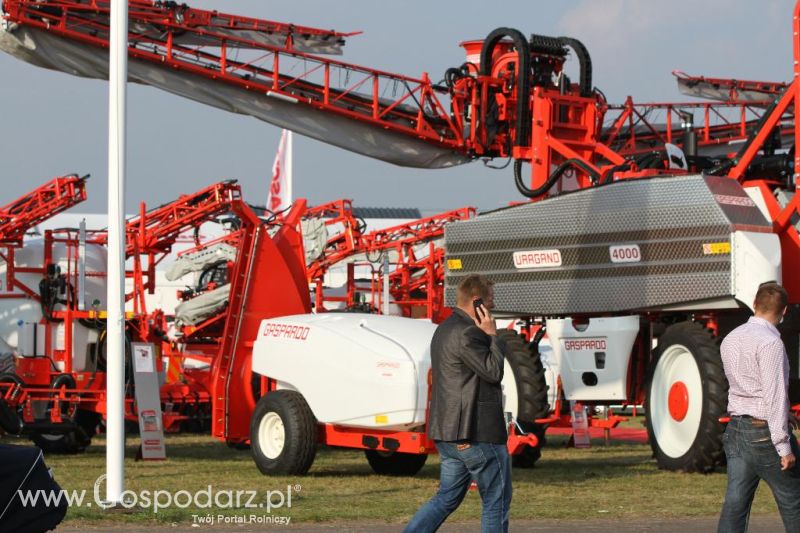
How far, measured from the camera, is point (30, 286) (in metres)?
21.5

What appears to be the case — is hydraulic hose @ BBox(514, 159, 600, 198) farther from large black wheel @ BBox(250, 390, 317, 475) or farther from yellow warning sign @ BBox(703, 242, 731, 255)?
large black wheel @ BBox(250, 390, 317, 475)

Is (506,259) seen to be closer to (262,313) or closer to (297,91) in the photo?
(262,313)

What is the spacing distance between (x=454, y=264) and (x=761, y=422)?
30.4 feet

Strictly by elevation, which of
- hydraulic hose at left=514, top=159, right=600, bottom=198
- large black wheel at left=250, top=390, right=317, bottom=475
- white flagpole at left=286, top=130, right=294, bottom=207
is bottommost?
large black wheel at left=250, top=390, right=317, bottom=475

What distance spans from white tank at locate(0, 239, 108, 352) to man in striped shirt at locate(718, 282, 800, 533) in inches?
556

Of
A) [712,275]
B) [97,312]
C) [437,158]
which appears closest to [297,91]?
[437,158]

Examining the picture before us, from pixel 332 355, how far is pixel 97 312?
289 inches

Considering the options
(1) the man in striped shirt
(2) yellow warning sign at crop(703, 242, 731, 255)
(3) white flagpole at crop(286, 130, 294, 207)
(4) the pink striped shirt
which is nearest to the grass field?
(2) yellow warning sign at crop(703, 242, 731, 255)

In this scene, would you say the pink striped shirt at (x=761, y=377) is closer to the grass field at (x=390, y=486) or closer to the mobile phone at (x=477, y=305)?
the mobile phone at (x=477, y=305)

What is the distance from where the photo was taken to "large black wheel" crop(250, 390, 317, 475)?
14477 millimetres

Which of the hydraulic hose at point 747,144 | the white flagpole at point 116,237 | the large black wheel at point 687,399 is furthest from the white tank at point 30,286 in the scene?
the white flagpole at point 116,237

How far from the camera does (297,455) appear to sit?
14508mm

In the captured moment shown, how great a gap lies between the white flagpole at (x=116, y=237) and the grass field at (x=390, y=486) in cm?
71

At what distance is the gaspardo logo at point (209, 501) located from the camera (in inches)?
437
